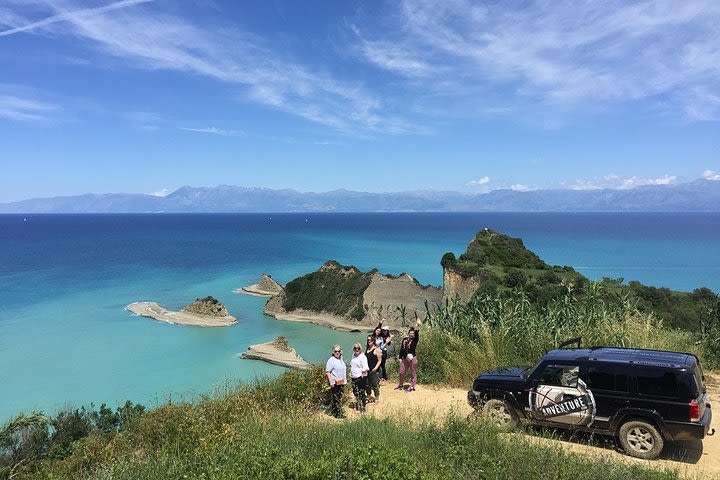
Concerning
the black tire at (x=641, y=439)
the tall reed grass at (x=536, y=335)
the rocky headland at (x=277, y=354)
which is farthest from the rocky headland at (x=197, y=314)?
the black tire at (x=641, y=439)

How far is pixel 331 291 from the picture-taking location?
168 feet

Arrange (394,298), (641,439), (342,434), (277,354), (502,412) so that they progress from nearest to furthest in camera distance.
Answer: (342,434) < (641,439) < (502,412) < (277,354) < (394,298)

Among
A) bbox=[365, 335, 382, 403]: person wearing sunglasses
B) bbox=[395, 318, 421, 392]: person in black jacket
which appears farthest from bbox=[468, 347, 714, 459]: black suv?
bbox=[395, 318, 421, 392]: person in black jacket

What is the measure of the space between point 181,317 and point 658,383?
4640 centimetres

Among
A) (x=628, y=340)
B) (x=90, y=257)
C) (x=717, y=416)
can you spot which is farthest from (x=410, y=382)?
(x=90, y=257)

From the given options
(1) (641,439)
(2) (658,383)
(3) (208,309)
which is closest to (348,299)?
(3) (208,309)

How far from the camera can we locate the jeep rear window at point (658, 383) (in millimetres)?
7281

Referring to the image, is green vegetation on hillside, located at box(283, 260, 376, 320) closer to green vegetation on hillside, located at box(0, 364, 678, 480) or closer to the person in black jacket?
the person in black jacket

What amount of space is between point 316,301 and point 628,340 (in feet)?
135

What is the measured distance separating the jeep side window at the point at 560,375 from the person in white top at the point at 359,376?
4029 millimetres

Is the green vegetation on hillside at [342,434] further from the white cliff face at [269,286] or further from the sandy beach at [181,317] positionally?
the white cliff face at [269,286]

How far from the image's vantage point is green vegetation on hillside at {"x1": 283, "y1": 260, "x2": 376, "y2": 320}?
48.8 metres

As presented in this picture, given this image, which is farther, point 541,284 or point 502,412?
point 541,284

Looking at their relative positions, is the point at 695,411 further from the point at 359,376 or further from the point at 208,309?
the point at 208,309
